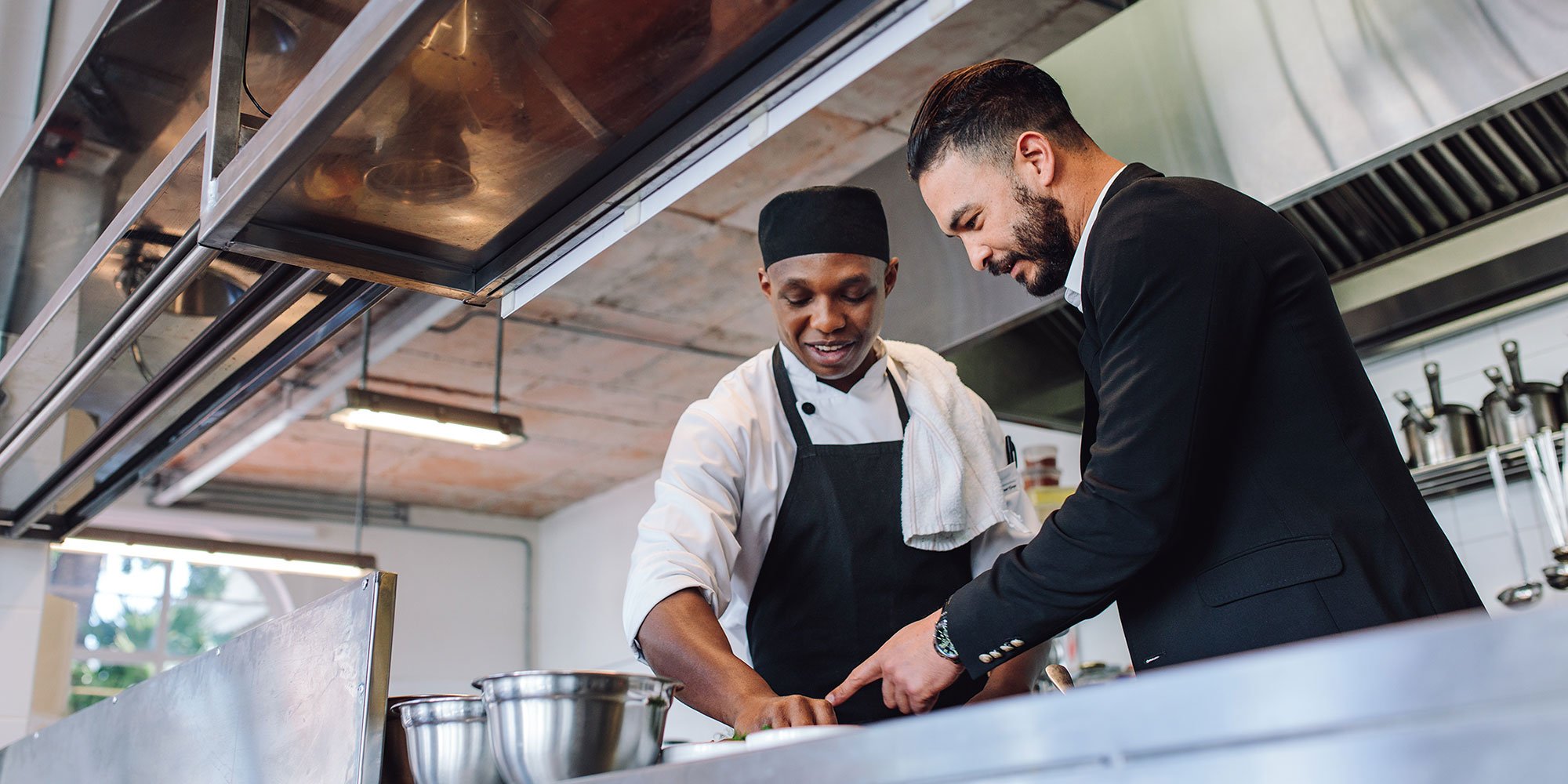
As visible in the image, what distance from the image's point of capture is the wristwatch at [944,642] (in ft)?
4.30

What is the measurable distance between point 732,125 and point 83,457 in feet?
7.13

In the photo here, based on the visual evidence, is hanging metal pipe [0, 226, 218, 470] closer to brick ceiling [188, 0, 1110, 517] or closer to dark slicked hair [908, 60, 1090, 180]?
dark slicked hair [908, 60, 1090, 180]

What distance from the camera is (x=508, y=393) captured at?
22.5 ft

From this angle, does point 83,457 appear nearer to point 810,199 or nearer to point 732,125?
point 810,199

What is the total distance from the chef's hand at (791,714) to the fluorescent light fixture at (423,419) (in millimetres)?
3894

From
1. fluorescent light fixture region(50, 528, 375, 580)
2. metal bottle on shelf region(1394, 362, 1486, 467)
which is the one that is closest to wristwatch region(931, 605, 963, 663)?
metal bottle on shelf region(1394, 362, 1486, 467)

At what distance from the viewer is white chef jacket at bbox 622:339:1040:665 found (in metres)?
1.62

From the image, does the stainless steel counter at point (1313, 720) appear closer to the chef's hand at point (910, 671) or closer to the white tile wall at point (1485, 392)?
the chef's hand at point (910, 671)

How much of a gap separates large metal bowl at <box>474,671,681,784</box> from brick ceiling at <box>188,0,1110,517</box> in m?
2.84

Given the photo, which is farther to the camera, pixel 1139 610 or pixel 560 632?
pixel 560 632

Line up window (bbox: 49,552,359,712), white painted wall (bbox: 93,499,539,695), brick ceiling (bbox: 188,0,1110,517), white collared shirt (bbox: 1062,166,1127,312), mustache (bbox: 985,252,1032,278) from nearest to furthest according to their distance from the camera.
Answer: white collared shirt (bbox: 1062,166,1127,312)
mustache (bbox: 985,252,1032,278)
brick ceiling (bbox: 188,0,1110,517)
window (bbox: 49,552,359,712)
white painted wall (bbox: 93,499,539,695)

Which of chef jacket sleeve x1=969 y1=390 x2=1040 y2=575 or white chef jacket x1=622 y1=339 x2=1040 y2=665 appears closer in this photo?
white chef jacket x1=622 y1=339 x2=1040 y2=665

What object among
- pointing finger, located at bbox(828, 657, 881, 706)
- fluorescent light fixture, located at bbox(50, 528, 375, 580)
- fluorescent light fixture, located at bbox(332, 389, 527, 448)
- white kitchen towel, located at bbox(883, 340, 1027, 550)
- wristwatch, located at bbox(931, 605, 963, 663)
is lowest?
pointing finger, located at bbox(828, 657, 881, 706)

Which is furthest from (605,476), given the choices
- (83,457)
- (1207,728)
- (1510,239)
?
(1207,728)
